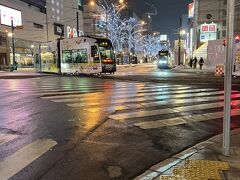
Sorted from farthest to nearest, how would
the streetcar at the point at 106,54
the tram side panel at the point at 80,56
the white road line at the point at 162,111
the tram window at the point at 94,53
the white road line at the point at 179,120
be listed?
the streetcar at the point at 106,54 → the tram side panel at the point at 80,56 → the tram window at the point at 94,53 → the white road line at the point at 162,111 → the white road line at the point at 179,120

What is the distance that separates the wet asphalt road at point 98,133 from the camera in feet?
17.2

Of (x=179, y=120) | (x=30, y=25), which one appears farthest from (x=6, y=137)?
(x=30, y=25)

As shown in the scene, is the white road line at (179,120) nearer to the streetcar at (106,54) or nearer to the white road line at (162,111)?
the white road line at (162,111)

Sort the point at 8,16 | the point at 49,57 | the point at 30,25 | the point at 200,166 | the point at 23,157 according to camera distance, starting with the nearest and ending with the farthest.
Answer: the point at 200,166 < the point at 23,157 < the point at 49,57 < the point at 8,16 < the point at 30,25

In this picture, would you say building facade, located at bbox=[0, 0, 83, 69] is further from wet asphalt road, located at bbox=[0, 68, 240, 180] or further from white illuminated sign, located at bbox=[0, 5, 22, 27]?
wet asphalt road, located at bbox=[0, 68, 240, 180]

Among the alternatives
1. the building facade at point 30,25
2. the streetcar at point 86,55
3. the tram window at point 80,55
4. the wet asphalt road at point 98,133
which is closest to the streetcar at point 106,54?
the streetcar at point 86,55

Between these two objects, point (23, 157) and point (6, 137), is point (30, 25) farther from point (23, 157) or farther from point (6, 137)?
point (23, 157)

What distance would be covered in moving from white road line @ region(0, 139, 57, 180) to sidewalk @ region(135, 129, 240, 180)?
6.73 ft

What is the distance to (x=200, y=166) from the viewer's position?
503 centimetres

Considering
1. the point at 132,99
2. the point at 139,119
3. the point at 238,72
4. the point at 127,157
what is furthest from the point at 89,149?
the point at 238,72

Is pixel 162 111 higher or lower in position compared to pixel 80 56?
lower

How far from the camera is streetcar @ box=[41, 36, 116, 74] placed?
28406mm

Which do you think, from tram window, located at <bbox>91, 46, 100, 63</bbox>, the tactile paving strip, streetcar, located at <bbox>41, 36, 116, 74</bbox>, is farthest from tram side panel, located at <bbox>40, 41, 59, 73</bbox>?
the tactile paving strip

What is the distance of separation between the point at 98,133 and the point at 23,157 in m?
2.13
